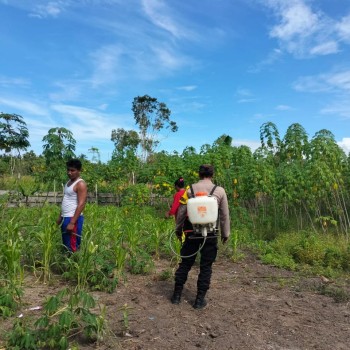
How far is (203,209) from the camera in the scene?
402 centimetres

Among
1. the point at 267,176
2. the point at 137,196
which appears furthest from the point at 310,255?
the point at 137,196

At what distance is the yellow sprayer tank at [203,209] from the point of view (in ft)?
13.1

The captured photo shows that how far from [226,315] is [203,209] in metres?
1.12

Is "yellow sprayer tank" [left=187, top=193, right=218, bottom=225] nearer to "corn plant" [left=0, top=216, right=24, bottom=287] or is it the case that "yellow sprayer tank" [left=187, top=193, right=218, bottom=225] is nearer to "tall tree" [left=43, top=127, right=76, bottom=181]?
"corn plant" [left=0, top=216, right=24, bottom=287]

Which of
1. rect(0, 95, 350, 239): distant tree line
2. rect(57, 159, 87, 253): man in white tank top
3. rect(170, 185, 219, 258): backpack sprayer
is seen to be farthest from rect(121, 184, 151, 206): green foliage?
rect(170, 185, 219, 258): backpack sprayer

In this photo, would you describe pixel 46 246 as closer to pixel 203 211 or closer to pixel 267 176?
pixel 203 211

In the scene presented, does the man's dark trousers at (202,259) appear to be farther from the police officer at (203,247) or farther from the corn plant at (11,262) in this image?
the corn plant at (11,262)

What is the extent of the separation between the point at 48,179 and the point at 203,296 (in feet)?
26.4

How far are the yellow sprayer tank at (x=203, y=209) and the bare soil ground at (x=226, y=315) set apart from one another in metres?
0.97

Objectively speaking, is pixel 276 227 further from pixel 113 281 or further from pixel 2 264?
pixel 2 264

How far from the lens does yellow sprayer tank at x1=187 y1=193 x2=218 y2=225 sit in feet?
13.1

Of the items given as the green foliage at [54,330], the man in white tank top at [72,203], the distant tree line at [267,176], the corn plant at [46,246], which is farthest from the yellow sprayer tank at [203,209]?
the distant tree line at [267,176]

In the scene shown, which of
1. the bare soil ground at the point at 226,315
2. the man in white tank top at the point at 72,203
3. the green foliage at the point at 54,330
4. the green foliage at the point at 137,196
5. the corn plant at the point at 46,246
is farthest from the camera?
the green foliage at the point at 137,196

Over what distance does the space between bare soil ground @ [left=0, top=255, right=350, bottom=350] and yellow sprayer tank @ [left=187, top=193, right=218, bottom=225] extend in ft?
3.20
